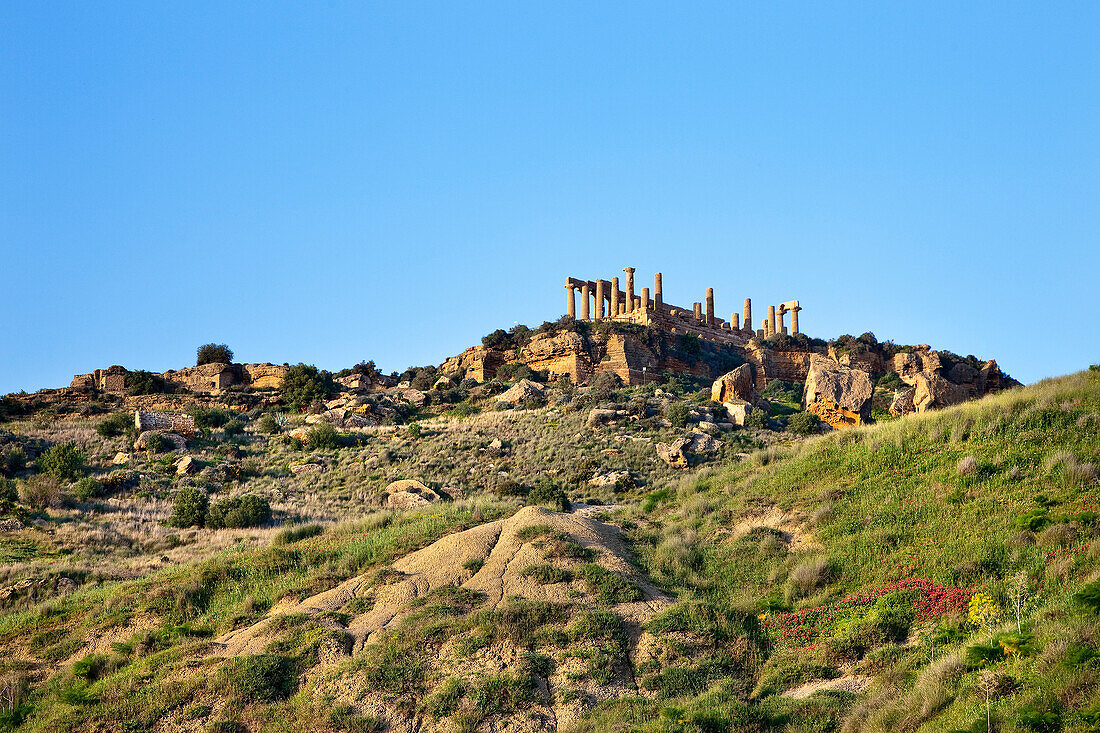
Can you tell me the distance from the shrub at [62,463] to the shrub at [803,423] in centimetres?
2837

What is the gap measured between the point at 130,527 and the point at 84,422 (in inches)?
888

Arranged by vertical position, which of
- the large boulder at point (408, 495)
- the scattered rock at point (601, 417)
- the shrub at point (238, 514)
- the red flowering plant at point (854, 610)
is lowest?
the red flowering plant at point (854, 610)

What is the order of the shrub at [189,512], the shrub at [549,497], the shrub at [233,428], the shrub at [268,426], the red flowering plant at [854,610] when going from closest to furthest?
the red flowering plant at [854,610]
the shrub at [549,497]
the shrub at [189,512]
the shrub at [233,428]
the shrub at [268,426]

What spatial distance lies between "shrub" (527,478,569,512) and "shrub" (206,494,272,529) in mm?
8313

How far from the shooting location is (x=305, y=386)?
55781mm

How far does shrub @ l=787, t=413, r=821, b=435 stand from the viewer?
4106 cm

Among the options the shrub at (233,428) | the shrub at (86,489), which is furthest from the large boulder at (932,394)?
the shrub at (86,489)

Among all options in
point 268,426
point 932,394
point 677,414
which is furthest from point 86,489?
point 932,394

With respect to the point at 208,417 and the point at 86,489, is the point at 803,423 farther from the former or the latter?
the point at 208,417

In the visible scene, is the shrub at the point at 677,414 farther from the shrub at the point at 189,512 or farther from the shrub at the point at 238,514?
the shrub at the point at 189,512

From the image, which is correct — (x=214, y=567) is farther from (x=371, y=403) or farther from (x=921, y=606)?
(x=371, y=403)

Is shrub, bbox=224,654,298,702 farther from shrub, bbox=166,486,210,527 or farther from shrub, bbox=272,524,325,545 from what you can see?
shrub, bbox=166,486,210,527

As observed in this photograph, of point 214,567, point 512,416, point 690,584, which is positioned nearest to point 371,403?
point 512,416

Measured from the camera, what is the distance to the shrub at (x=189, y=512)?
30.0 meters
